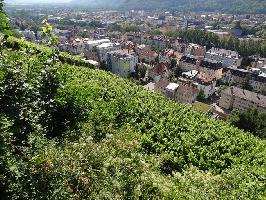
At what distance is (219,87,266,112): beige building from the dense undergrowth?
1325 inches

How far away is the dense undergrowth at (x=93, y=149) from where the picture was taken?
5.11 meters

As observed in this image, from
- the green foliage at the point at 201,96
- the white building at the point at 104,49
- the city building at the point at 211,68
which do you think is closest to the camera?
the green foliage at the point at 201,96

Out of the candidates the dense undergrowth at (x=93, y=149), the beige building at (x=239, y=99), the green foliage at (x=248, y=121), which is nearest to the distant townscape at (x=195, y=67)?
the beige building at (x=239, y=99)

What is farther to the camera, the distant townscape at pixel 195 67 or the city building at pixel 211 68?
the city building at pixel 211 68

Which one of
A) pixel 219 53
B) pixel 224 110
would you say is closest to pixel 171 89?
pixel 224 110

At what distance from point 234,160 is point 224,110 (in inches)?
1412

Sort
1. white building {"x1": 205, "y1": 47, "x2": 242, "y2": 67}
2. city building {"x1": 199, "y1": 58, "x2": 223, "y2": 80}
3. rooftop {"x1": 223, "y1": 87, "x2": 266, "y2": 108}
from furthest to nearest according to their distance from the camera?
1. white building {"x1": 205, "y1": 47, "x2": 242, "y2": 67}
2. city building {"x1": 199, "y1": 58, "x2": 223, "y2": 80}
3. rooftop {"x1": 223, "y1": 87, "x2": 266, "y2": 108}

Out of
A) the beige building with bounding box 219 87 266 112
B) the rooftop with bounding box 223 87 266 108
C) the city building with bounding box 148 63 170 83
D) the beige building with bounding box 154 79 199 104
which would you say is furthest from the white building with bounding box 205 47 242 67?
the beige building with bounding box 154 79 199 104

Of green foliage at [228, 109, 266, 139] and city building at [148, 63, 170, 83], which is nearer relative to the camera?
green foliage at [228, 109, 266, 139]

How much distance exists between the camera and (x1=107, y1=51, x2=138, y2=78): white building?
188 ft

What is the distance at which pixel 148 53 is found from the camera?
7188 cm

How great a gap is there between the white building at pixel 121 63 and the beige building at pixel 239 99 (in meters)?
18.4

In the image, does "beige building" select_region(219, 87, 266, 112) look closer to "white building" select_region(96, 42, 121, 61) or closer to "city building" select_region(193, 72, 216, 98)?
"city building" select_region(193, 72, 216, 98)

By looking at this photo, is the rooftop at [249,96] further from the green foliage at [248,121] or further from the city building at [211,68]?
the city building at [211,68]
